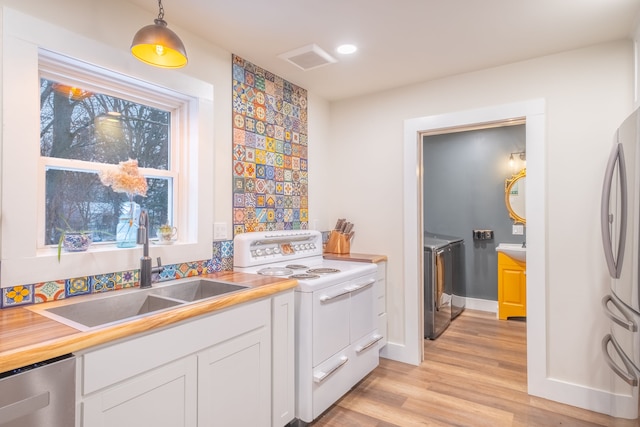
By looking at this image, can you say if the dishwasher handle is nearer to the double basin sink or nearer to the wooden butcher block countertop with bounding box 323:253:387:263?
the double basin sink

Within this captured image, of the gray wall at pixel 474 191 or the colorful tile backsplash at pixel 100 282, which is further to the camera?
the gray wall at pixel 474 191

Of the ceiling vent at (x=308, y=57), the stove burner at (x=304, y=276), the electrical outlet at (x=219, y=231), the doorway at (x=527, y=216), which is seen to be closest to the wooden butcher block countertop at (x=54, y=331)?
the stove burner at (x=304, y=276)

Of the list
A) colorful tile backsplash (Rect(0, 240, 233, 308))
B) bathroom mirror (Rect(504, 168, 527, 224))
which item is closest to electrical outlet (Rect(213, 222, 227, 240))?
colorful tile backsplash (Rect(0, 240, 233, 308))

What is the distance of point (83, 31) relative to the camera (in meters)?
1.63

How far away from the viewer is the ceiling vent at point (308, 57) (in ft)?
7.56

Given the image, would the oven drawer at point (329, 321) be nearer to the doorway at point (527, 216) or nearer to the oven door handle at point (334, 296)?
the oven door handle at point (334, 296)

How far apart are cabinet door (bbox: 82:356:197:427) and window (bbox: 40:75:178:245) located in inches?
34.2

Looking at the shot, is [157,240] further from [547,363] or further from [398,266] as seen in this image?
[547,363]

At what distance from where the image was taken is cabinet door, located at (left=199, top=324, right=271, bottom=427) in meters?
1.48

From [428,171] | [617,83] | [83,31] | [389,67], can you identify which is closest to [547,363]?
[617,83]

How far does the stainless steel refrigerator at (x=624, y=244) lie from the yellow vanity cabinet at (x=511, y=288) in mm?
2077

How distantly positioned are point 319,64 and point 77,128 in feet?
5.16

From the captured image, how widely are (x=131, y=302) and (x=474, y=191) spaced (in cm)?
409

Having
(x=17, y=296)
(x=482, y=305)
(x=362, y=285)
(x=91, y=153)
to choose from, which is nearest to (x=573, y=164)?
(x=362, y=285)
